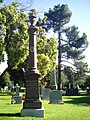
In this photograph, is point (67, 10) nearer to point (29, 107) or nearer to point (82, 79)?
point (82, 79)

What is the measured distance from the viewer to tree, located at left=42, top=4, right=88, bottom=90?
219ft

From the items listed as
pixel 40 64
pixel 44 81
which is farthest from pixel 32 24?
pixel 44 81

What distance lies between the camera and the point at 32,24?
59.2ft

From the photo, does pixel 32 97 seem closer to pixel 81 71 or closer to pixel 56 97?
pixel 56 97

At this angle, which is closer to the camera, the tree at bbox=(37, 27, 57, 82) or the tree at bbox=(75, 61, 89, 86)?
the tree at bbox=(37, 27, 57, 82)

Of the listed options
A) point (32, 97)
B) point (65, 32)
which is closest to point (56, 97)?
point (32, 97)

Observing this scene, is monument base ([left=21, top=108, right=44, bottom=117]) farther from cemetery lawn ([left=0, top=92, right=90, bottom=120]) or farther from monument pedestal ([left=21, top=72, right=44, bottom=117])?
cemetery lawn ([left=0, top=92, right=90, bottom=120])

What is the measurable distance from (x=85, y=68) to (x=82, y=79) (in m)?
3.08

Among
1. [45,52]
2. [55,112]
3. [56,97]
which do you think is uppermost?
[45,52]

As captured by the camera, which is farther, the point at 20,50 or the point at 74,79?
the point at 74,79

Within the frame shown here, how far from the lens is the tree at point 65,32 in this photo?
66812 millimetres

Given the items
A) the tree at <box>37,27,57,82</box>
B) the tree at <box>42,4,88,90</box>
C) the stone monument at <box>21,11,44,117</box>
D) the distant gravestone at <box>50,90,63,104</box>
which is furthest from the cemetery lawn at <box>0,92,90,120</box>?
the tree at <box>42,4,88,90</box>

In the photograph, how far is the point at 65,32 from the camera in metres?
67.7

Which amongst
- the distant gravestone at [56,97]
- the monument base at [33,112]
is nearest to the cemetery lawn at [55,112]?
the monument base at [33,112]
